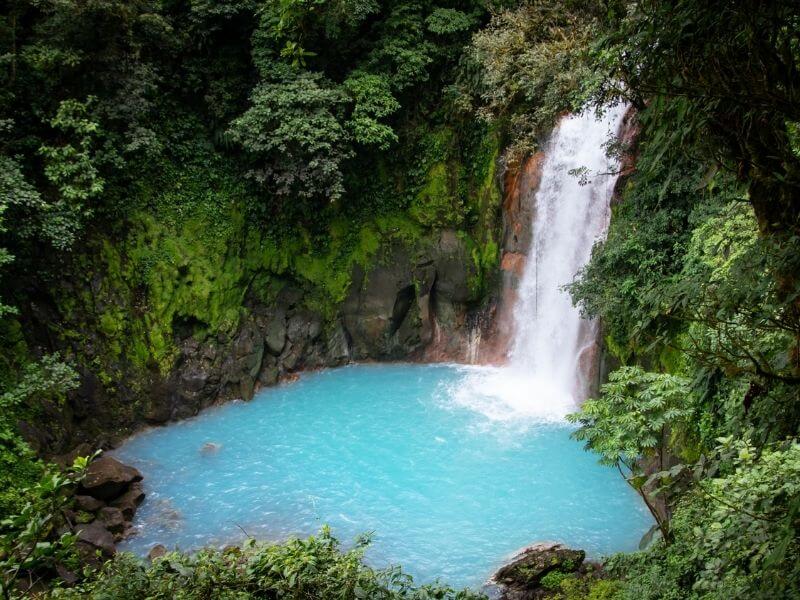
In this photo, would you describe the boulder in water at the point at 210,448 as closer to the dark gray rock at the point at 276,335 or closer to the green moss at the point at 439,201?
the dark gray rock at the point at 276,335

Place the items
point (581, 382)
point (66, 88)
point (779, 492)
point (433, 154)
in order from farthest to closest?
point (433, 154), point (581, 382), point (66, 88), point (779, 492)

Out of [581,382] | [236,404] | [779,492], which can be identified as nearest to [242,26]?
[236,404]

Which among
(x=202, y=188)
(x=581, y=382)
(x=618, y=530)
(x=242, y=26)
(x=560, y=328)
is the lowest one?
(x=618, y=530)

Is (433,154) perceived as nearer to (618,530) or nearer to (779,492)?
(618,530)

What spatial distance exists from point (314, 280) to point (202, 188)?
3.63 meters

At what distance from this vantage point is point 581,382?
40.3 feet

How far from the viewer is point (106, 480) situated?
30.8 ft

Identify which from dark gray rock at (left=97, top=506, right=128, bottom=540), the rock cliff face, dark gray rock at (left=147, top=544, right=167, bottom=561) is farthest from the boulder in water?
dark gray rock at (left=147, top=544, right=167, bottom=561)

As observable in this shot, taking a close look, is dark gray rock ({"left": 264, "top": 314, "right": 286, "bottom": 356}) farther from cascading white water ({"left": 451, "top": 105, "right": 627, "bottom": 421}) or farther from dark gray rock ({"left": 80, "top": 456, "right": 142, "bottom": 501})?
dark gray rock ({"left": 80, "top": 456, "right": 142, "bottom": 501})

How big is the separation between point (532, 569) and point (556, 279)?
24.1 ft

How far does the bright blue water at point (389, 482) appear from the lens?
8.75m

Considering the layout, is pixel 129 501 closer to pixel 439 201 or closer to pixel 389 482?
pixel 389 482

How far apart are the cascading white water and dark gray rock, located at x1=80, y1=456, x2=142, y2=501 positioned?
23.2 feet

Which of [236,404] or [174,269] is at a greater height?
[174,269]
